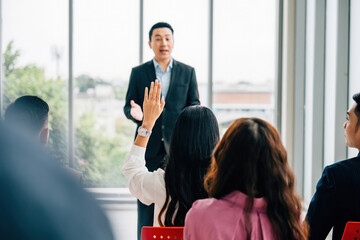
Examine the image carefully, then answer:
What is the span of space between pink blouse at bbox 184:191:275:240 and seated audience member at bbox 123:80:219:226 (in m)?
0.37

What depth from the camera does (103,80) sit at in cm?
530

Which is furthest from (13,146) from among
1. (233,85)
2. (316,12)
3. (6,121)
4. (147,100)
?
(233,85)

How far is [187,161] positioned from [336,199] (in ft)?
1.99

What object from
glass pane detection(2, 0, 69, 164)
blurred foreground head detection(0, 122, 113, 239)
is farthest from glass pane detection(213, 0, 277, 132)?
blurred foreground head detection(0, 122, 113, 239)

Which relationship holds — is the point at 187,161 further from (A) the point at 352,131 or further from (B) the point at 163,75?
(B) the point at 163,75

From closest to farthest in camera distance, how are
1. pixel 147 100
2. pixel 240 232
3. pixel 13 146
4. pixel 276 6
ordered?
pixel 13 146
pixel 240 232
pixel 147 100
pixel 276 6

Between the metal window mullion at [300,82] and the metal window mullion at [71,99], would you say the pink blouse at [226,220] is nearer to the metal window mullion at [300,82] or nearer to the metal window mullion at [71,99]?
the metal window mullion at [300,82]

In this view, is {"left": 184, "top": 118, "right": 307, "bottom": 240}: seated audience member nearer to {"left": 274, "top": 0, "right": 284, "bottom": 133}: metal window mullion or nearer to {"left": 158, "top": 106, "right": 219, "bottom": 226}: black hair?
{"left": 158, "top": 106, "right": 219, "bottom": 226}: black hair

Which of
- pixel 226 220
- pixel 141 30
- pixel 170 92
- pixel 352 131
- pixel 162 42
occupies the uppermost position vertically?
pixel 141 30

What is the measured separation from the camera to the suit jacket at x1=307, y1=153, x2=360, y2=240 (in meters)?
1.64

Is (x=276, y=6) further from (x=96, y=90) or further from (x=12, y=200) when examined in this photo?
(x=12, y=200)

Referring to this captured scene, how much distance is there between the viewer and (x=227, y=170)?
1355 mm

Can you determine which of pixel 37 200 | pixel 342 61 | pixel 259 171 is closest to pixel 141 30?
pixel 342 61

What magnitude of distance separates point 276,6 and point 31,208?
17.6ft
